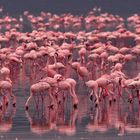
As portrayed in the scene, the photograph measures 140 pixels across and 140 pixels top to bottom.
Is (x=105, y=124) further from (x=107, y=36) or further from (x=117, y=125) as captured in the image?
(x=107, y=36)

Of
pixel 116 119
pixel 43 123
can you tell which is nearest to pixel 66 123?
pixel 43 123

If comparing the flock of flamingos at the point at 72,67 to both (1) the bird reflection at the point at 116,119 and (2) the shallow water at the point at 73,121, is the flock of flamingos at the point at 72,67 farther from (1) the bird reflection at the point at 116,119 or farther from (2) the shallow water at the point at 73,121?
(1) the bird reflection at the point at 116,119

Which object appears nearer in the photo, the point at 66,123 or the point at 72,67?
the point at 66,123

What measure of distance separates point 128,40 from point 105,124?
15668mm

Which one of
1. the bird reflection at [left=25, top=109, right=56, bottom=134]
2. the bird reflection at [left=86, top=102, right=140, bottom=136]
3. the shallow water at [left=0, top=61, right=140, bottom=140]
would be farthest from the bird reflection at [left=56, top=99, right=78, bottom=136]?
the bird reflection at [left=86, top=102, right=140, bottom=136]

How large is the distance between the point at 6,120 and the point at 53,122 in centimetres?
108

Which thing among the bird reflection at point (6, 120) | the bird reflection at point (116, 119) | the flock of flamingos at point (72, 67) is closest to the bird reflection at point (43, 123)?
the flock of flamingos at point (72, 67)

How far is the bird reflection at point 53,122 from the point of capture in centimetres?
1455

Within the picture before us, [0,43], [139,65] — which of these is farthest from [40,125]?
[0,43]

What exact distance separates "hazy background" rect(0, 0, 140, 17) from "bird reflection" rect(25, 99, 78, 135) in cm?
4675

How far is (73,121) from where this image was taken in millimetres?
15469

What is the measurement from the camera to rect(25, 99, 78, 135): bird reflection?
1455 centimetres

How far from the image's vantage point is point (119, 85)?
17.2 meters

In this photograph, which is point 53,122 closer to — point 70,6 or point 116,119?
point 116,119
